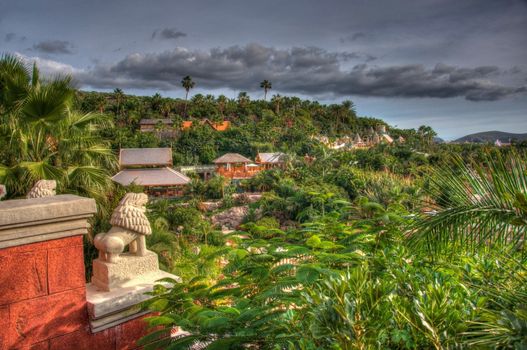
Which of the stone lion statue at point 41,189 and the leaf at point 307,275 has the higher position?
the stone lion statue at point 41,189

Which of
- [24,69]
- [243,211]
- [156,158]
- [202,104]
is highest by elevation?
[202,104]

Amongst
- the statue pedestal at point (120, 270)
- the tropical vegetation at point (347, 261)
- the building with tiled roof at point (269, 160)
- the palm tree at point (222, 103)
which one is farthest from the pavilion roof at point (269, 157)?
the statue pedestal at point (120, 270)

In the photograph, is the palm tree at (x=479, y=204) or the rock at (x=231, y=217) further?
the rock at (x=231, y=217)

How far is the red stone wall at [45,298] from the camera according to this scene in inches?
84.7

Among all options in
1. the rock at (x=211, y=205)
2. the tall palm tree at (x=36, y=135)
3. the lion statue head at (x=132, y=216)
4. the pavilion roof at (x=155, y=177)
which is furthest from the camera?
the pavilion roof at (x=155, y=177)

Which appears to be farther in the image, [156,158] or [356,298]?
[156,158]

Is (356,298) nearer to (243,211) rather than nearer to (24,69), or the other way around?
(24,69)

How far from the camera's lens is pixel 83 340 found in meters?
2.46

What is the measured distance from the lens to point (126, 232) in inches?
120

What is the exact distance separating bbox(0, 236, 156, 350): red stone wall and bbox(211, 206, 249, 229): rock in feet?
66.3

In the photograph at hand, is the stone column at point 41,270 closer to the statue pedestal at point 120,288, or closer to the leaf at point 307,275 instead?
the statue pedestal at point 120,288

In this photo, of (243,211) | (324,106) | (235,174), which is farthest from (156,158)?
(324,106)

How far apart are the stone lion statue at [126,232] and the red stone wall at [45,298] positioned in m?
0.36

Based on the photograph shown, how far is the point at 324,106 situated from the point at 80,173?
225 ft
